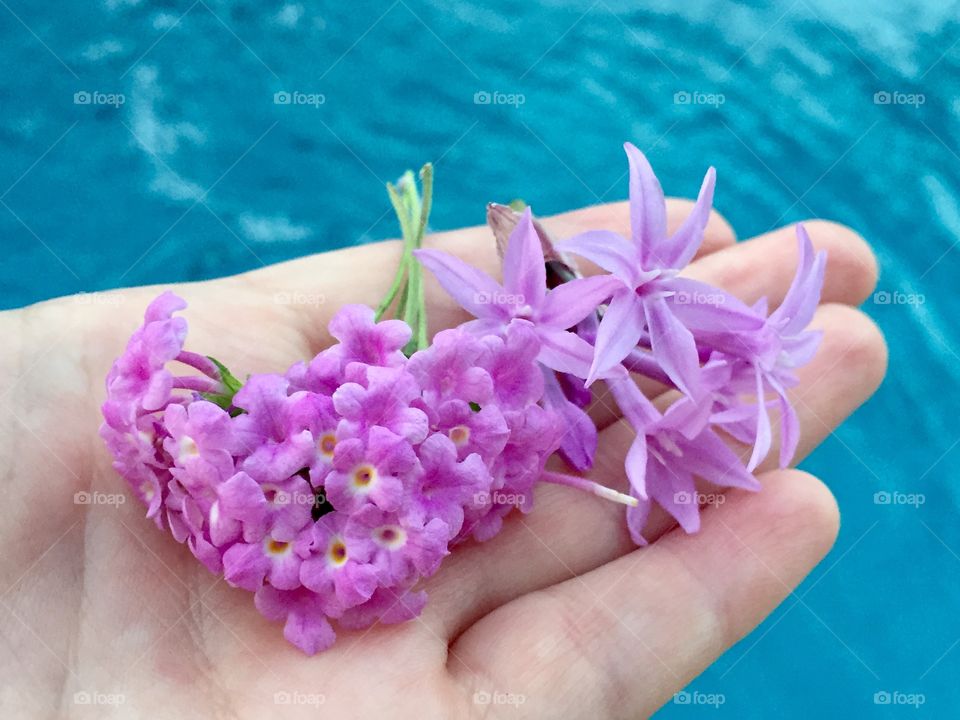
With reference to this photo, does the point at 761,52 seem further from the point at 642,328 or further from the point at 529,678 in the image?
the point at 529,678

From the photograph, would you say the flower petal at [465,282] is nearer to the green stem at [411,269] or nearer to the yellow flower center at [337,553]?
the green stem at [411,269]

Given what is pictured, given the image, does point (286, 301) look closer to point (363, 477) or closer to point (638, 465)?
point (363, 477)

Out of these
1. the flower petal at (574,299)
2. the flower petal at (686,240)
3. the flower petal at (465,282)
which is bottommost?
the flower petal at (465,282)

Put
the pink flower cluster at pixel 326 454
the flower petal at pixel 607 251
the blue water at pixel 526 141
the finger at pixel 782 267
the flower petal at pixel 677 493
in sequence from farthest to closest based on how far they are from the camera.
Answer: the blue water at pixel 526 141 → the finger at pixel 782 267 → the flower petal at pixel 677 493 → the flower petal at pixel 607 251 → the pink flower cluster at pixel 326 454

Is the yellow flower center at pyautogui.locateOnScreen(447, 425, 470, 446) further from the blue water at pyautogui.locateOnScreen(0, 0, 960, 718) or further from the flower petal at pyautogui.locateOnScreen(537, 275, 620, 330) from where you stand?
the blue water at pyautogui.locateOnScreen(0, 0, 960, 718)

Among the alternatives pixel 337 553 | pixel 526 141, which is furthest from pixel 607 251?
pixel 526 141

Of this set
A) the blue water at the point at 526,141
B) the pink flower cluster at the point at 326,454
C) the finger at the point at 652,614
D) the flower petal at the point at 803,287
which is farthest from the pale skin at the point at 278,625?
the blue water at the point at 526,141
